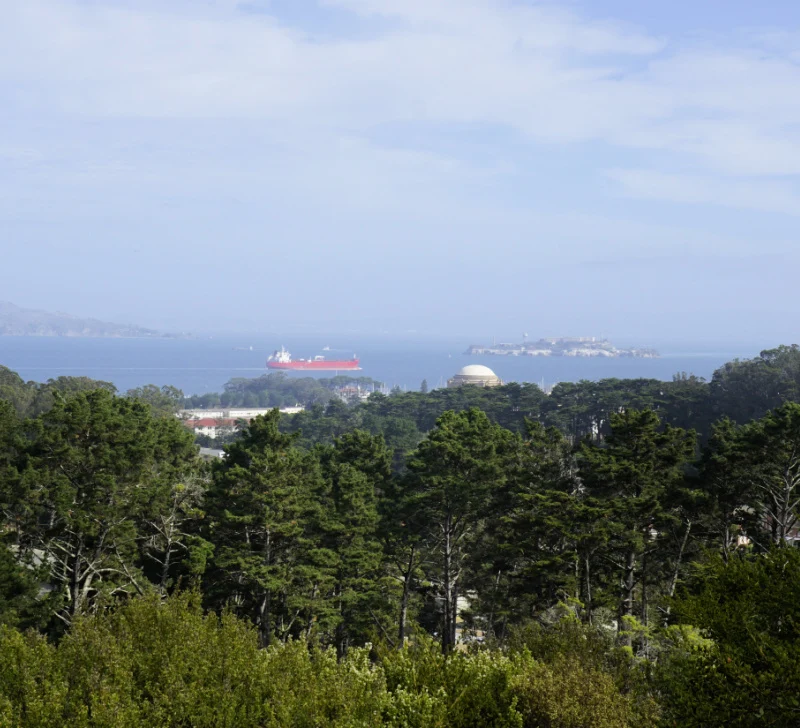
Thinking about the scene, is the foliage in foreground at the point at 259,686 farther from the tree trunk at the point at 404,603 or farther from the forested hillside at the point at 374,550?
the tree trunk at the point at 404,603

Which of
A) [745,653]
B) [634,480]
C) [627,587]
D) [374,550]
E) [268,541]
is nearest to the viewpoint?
[745,653]

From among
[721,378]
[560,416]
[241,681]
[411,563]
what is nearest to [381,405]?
[560,416]

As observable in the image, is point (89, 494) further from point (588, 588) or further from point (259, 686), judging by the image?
point (588, 588)

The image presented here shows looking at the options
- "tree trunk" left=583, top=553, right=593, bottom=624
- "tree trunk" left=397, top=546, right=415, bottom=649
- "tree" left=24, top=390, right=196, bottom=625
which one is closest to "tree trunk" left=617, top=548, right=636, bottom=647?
"tree trunk" left=583, top=553, right=593, bottom=624

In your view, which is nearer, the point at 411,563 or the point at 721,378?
the point at 411,563

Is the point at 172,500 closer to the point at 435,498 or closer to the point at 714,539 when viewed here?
the point at 435,498

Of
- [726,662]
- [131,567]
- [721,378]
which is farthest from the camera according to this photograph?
[721,378]

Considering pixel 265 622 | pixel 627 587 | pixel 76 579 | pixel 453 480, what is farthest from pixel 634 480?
pixel 76 579
